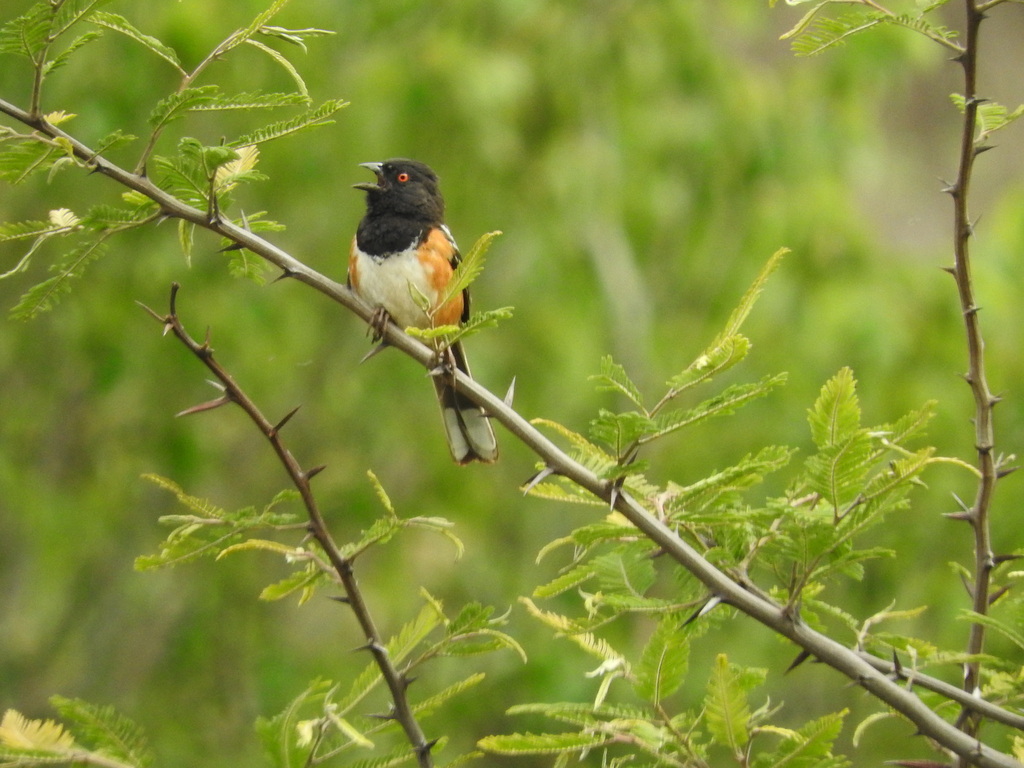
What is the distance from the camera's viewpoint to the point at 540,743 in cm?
165

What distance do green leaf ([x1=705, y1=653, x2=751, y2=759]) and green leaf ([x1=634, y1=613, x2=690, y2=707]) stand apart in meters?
0.09

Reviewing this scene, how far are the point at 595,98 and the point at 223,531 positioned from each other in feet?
19.4

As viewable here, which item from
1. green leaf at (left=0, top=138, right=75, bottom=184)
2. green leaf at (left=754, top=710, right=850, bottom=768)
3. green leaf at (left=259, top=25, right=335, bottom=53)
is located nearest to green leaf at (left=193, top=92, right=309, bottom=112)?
green leaf at (left=259, top=25, right=335, bottom=53)

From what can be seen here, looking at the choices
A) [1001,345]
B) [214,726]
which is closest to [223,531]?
[1001,345]

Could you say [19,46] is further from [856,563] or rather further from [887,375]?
[887,375]

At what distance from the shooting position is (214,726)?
22.9ft

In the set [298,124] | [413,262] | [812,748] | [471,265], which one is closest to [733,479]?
[812,748]

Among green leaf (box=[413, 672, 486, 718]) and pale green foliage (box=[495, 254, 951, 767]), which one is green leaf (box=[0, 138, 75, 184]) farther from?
green leaf (box=[413, 672, 486, 718])

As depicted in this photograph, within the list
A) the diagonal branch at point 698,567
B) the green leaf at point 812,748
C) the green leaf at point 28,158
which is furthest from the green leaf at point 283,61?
the green leaf at point 812,748

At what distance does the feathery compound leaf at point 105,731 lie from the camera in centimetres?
171

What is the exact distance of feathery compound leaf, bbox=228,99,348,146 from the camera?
178 cm

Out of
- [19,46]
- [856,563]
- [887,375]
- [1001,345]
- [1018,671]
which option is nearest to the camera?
[19,46]

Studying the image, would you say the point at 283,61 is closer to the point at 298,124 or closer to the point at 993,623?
the point at 298,124

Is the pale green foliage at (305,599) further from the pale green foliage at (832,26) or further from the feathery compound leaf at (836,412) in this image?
the pale green foliage at (832,26)
